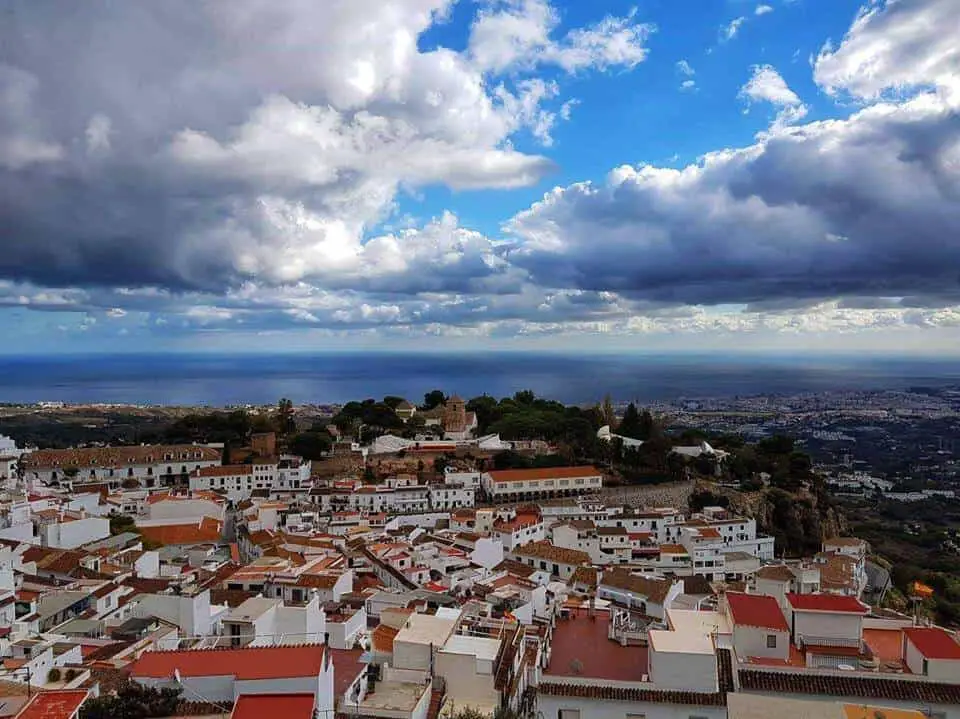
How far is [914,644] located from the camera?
368 inches

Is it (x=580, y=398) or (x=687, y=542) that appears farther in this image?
(x=580, y=398)

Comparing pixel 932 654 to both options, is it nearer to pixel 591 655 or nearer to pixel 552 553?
pixel 591 655

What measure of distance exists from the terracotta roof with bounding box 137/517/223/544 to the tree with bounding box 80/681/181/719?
18.2 meters

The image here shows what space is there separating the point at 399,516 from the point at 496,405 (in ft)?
73.7

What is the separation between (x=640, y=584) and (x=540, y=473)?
51.7 ft

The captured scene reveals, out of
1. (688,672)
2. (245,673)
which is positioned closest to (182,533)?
(245,673)

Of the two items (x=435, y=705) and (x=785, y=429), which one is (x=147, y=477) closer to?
(x=435, y=705)

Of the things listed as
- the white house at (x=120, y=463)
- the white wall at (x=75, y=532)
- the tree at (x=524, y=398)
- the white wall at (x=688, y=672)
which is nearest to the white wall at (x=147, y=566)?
the white wall at (x=75, y=532)

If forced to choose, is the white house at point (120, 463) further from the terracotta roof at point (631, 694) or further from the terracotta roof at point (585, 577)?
the terracotta roof at point (631, 694)

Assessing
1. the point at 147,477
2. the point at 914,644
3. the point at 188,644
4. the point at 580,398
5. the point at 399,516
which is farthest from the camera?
the point at 580,398

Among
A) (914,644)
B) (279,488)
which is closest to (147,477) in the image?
(279,488)

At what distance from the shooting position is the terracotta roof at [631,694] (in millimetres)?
8734

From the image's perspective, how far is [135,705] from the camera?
291 inches

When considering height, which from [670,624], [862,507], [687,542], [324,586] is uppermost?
[670,624]
